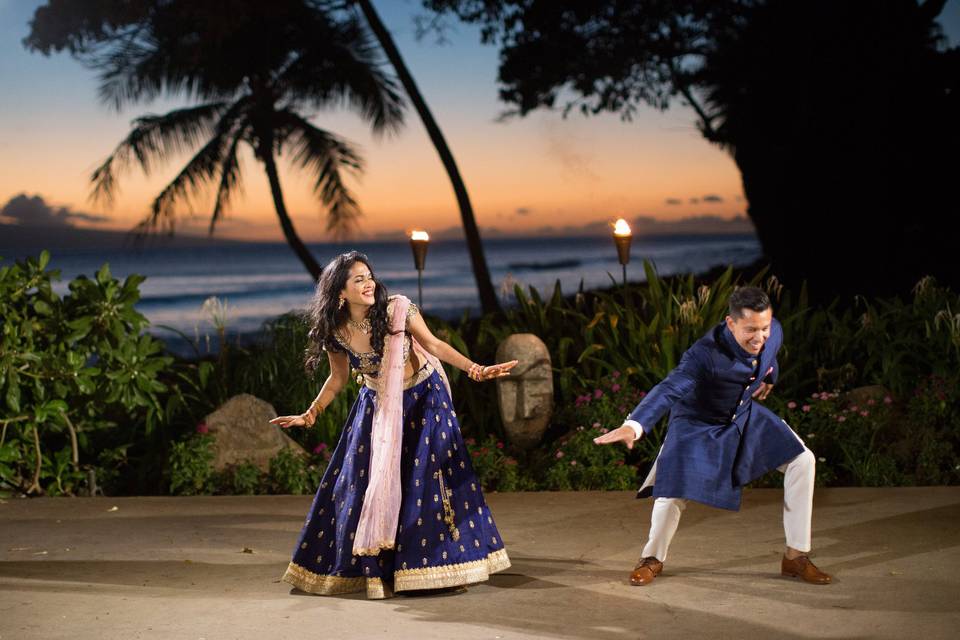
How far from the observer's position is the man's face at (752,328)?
4.70m

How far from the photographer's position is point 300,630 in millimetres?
4438

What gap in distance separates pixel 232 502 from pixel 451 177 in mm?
8839

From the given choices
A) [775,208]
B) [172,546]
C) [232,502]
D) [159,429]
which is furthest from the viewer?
[775,208]

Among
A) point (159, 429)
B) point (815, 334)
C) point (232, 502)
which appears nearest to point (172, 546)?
point (232, 502)

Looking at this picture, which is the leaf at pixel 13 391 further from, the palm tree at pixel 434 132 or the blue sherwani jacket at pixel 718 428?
the palm tree at pixel 434 132

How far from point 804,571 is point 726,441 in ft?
2.14

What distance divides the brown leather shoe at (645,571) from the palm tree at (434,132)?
35.1ft

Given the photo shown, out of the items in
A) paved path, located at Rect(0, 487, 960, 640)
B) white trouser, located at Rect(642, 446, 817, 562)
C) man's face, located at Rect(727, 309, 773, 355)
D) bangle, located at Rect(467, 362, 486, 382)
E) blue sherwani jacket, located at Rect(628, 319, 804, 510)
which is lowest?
paved path, located at Rect(0, 487, 960, 640)

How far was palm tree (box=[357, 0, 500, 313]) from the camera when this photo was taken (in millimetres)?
15328

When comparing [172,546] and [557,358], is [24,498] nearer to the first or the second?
[172,546]

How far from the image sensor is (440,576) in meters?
4.89

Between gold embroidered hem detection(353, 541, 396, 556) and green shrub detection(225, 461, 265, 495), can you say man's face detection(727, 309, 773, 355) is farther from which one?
green shrub detection(225, 461, 265, 495)

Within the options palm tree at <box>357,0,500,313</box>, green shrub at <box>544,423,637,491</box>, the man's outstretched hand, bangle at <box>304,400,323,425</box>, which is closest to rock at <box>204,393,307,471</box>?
green shrub at <box>544,423,637,491</box>

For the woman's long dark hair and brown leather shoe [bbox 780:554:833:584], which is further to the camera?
the woman's long dark hair
